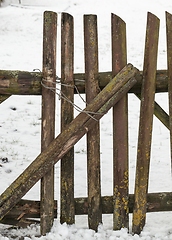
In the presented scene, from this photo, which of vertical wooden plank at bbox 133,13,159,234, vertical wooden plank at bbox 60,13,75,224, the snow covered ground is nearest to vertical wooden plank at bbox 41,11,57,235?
vertical wooden plank at bbox 60,13,75,224

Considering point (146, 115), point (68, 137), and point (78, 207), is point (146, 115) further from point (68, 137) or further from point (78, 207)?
point (78, 207)

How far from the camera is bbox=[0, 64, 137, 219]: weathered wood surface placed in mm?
2324

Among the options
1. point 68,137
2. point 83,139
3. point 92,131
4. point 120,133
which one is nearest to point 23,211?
point 68,137

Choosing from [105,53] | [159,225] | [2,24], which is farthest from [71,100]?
[2,24]

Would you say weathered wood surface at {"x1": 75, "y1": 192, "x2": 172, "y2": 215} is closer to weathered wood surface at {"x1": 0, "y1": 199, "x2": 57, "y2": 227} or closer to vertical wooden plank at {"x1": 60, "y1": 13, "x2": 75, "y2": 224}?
vertical wooden plank at {"x1": 60, "y1": 13, "x2": 75, "y2": 224}

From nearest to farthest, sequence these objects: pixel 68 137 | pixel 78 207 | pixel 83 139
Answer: pixel 68 137 < pixel 78 207 < pixel 83 139

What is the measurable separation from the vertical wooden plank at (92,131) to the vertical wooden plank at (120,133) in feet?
0.56

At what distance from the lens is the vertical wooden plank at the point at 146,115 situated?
238 cm

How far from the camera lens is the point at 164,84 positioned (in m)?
2.46

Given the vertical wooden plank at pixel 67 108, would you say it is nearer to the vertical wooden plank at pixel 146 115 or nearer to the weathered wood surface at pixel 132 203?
the weathered wood surface at pixel 132 203

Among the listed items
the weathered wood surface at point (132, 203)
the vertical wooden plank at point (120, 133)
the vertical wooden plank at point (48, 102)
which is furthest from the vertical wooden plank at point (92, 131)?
the vertical wooden plank at point (48, 102)

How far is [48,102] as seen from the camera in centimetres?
240

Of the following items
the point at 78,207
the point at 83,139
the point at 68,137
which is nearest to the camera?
the point at 68,137

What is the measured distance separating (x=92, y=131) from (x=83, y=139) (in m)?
3.44
